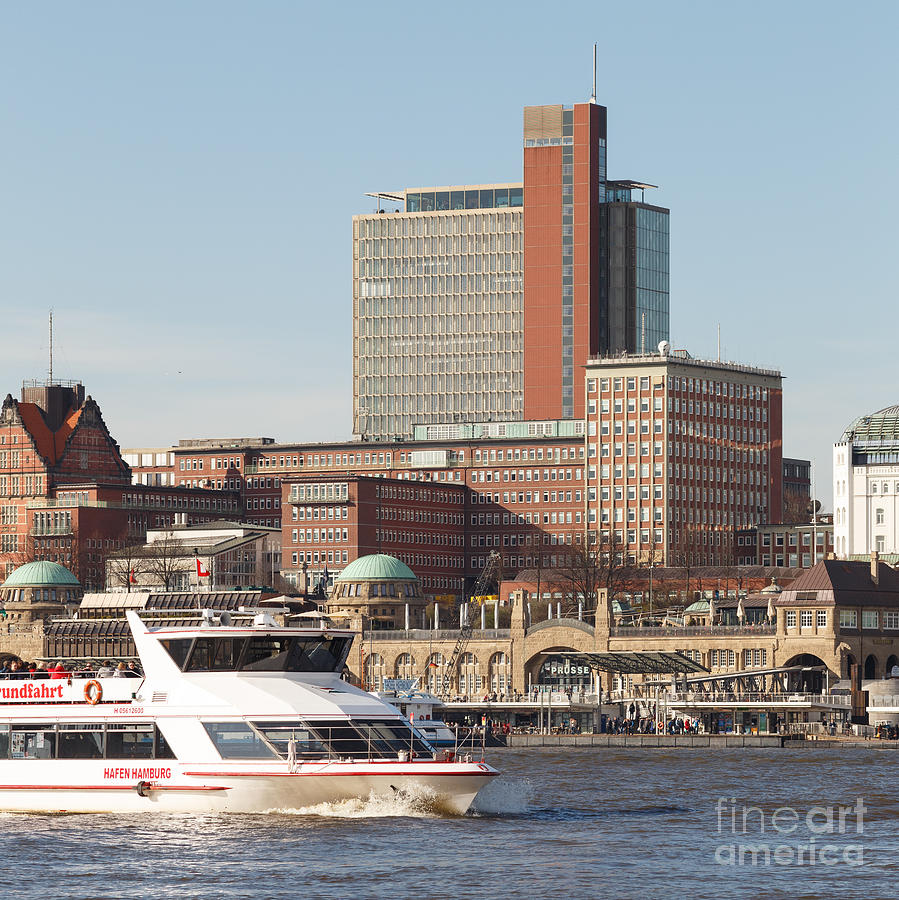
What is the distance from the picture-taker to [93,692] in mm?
87500

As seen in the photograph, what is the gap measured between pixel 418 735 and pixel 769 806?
23.0 metres

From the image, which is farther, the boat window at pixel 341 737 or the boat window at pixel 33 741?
the boat window at pixel 33 741

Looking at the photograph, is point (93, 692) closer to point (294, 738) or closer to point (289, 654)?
point (289, 654)

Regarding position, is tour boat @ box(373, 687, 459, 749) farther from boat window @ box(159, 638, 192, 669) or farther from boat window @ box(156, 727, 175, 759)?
boat window @ box(156, 727, 175, 759)

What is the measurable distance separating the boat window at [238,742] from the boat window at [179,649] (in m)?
3.22

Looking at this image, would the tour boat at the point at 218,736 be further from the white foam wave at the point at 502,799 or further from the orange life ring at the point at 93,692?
the white foam wave at the point at 502,799

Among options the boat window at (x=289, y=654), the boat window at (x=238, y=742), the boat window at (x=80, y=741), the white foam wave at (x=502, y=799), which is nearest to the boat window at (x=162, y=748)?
the boat window at (x=238, y=742)

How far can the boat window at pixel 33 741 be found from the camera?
88.1 metres

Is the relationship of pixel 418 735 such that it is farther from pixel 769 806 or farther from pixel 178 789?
pixel 769 806

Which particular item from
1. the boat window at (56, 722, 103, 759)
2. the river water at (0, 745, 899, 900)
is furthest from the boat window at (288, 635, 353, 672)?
the boat window at (56, 722, 103, 759)

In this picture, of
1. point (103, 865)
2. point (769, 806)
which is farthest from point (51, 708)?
point (769, 806)

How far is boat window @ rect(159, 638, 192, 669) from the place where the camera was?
284 ft

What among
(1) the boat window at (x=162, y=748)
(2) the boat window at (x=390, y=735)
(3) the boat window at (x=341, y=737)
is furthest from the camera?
(1) the boat window at (x=162, y=748)

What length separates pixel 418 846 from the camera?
79875 mm
